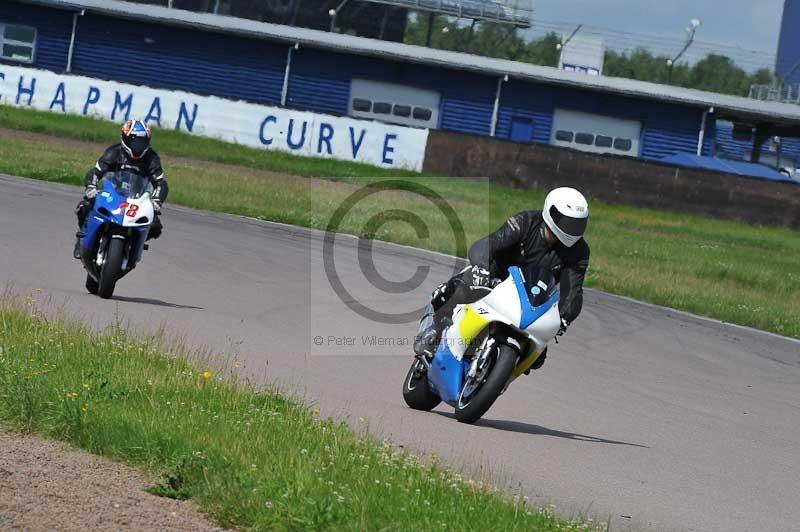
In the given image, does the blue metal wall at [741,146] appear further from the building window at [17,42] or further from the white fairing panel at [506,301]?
the white fairing panel at [506,301]

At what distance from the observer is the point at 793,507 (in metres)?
7.38

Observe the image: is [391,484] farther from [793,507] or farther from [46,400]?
[793,507]

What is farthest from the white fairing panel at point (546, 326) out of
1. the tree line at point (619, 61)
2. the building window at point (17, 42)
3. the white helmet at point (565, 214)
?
the tree line at point (619, 61)

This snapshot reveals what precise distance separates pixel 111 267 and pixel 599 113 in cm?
3762

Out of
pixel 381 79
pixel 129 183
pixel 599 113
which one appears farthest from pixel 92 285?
pixel 599 113

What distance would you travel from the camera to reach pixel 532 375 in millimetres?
11773

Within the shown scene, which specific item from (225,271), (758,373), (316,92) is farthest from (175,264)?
(316,92)

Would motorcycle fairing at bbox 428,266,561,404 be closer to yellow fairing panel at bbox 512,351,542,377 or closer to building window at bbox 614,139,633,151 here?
yellow fairing panel at bbox 512,351,542,377

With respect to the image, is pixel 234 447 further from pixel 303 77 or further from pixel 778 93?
pixel 778 93

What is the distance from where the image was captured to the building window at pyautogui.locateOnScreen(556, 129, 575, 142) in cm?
4850

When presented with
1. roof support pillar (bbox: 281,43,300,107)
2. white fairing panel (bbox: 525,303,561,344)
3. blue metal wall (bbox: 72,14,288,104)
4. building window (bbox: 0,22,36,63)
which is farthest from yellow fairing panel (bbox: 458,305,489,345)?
building window (bbox: 0,22,36,63)

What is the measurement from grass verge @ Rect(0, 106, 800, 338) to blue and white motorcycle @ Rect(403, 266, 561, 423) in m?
10.8

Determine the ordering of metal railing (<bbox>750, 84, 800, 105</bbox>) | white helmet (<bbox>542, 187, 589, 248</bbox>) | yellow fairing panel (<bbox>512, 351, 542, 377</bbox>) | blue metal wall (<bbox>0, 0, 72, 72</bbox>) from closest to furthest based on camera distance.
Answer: white helmet (<bbox>542, 187, 589, 248</bbox>), yellow fairing panel (<bbox>512, 351, 542, 377</bbox>), blue metal wall (<bbox>0, 0, 72, 72</bbox>), metal railing (<bbox>750, 84, 800, 105</bbox>)

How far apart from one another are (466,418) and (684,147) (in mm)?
41140
